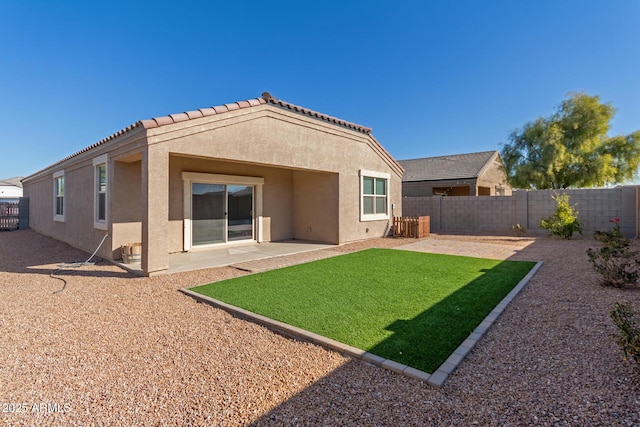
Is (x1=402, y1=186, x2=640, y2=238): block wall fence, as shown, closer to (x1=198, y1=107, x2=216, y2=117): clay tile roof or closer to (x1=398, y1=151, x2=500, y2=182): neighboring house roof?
(x1=398, y1=151, x2=500, y2=182): neighboring house roof

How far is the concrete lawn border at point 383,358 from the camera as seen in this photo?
10.5 feet

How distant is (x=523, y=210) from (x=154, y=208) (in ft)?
57.7

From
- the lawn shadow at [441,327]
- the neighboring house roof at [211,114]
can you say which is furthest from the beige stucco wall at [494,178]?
the lawn shadow at [441,327]

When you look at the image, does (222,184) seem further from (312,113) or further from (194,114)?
(312,113)

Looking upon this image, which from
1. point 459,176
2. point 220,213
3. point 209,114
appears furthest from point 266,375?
point 459,176

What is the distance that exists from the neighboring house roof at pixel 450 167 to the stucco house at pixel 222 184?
11.1 meters

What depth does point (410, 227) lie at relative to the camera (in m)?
15.5

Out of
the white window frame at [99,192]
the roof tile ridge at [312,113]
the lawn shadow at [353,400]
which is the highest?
the roof tile ridge at [312,113]

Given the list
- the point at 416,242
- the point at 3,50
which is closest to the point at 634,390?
the point at 416,242

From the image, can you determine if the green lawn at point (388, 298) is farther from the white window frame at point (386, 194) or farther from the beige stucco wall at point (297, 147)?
the white window frame at point (386, 194)

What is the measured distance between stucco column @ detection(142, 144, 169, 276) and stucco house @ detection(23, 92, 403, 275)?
2cm

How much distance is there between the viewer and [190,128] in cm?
798

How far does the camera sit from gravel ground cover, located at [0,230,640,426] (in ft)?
8.71

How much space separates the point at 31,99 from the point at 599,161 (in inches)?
1450
